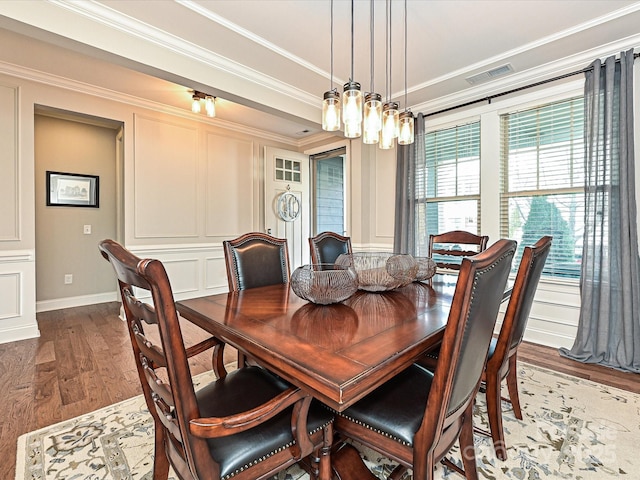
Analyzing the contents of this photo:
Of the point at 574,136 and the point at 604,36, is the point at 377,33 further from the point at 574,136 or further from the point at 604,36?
the point at 574,136

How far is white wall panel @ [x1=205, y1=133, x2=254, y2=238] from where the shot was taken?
4.57m

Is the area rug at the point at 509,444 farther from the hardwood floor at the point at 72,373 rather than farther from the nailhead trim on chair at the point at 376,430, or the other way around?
the nailhead trim on chair at the point at 376,430

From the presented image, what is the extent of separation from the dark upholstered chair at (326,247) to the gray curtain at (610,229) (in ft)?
6.65

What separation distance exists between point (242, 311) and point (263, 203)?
3.80 meters

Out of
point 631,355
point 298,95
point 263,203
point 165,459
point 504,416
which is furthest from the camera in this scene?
point 263,203

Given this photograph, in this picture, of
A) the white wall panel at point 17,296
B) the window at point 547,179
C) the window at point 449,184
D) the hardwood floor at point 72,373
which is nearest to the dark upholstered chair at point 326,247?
the hardwood floor at point 72,373

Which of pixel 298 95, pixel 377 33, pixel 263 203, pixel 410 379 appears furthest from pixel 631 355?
pixel 263 203

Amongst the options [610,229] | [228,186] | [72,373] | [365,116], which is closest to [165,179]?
[228,186]

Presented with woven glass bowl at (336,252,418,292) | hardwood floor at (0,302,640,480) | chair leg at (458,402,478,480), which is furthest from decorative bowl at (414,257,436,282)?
hardwood floor at (0,302,640,480)

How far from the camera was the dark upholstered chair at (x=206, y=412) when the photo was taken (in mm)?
760

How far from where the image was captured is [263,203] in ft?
16.6

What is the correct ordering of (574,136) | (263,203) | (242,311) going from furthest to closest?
1. (263,203)
2. (574,136)
3. (242,311)

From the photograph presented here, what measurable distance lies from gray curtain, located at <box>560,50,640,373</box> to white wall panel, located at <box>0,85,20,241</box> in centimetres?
520

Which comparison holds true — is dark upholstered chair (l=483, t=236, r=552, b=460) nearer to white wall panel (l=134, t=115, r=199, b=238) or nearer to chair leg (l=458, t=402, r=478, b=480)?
chair leg (l=458, t=402, r=478, b=480)
